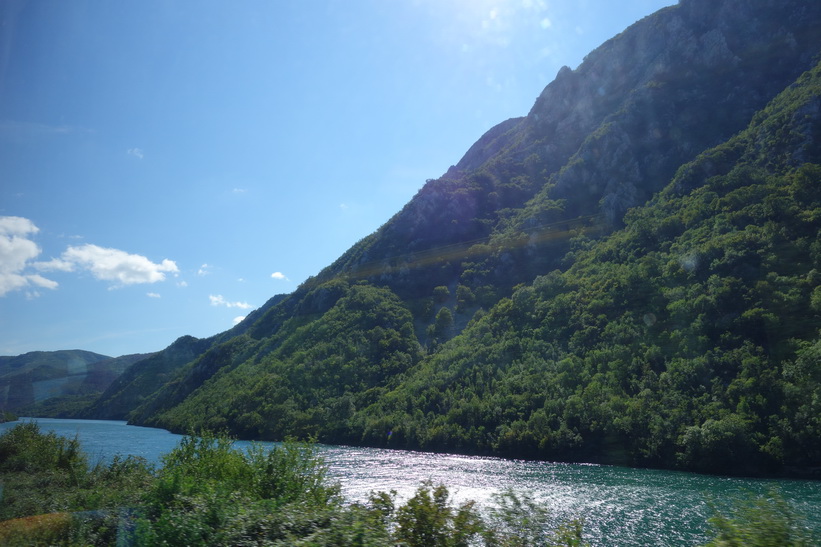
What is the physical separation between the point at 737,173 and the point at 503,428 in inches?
2430

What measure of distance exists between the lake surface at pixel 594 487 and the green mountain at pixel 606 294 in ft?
22.4

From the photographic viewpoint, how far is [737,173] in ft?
290

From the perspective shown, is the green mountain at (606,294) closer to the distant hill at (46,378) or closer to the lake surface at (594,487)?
the lake surface at (594,487)

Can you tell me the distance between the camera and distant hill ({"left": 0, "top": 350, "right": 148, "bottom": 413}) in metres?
93.6

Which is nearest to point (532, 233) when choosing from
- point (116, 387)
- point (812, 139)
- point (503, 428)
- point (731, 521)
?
point (812, 139)

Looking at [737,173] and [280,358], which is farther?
[280,358]

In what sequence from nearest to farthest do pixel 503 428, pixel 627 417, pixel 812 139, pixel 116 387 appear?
pixel 627 417
pixel 503 428
pixel 812 139
pixel 116 387

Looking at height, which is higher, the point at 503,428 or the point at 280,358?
the point at 280,358

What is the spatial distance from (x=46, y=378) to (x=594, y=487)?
124m

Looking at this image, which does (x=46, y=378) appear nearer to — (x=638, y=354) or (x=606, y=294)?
(x=606, y=294)

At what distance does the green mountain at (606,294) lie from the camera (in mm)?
59406

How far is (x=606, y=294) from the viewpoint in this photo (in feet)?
271

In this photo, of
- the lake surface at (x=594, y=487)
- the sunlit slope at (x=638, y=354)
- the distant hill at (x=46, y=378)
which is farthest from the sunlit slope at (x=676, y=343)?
the distant hill at (x=46, y=378)

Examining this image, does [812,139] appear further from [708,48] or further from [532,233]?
[532,233]
